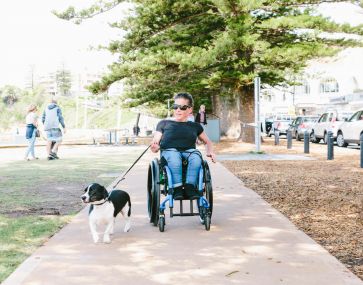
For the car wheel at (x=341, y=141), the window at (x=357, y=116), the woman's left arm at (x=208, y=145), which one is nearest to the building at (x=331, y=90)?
the car wheel at (x=341, y=141)

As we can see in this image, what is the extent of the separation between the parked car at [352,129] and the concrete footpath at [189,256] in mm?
16385

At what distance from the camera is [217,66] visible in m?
23.6

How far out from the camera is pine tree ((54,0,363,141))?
21.4m

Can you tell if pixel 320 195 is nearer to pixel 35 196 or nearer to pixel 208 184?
pixel 208 184

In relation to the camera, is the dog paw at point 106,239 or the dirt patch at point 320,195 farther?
the dirt patch at point 320,195

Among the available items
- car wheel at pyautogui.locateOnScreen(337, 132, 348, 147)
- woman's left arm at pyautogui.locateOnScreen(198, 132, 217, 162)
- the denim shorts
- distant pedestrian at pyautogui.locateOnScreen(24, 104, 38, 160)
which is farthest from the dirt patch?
car wheel at pyautogui.locateOnScreen(337, 132, 348, 147)

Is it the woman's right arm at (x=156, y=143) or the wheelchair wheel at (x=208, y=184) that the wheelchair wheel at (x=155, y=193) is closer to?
the woman's right arm at (x=156, y=143)

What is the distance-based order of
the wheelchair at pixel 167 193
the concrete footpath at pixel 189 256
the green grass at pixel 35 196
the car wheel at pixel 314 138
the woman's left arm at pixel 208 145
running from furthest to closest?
the car wheel at pixel 314 138 < the woman's left arm at pixel 208 145 < the wheelchair at pixel 167 193 < the green grass at pixel 35 196 < the concrete footpath at pixel 189 256

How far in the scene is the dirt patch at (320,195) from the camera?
228 inches

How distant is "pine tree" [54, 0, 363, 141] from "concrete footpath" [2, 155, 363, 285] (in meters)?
15.0

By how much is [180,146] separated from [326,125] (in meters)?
22.1

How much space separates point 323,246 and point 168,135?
6.62 feet

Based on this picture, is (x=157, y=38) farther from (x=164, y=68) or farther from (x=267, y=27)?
(x=267, y=27)

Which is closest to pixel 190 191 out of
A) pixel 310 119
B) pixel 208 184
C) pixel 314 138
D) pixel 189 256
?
pixel 208 184
